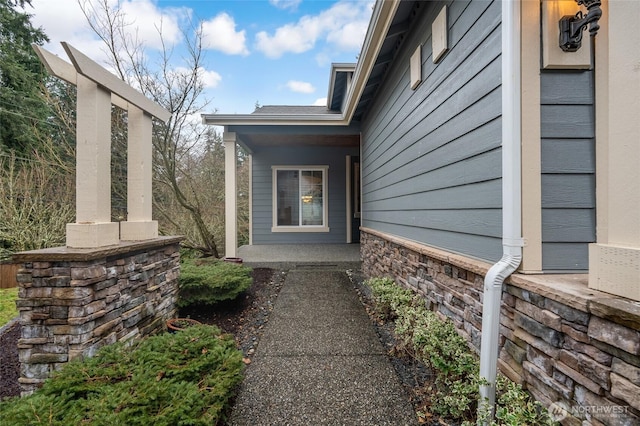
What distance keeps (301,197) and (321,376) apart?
594 centimetres

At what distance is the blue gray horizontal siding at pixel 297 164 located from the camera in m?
7.64

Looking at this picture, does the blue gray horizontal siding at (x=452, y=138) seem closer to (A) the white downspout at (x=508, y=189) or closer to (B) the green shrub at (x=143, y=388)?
(A) the white downspout at (x=508, y=189)

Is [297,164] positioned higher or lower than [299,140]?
lower

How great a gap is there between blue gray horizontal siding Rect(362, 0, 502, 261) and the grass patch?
5.23 meters

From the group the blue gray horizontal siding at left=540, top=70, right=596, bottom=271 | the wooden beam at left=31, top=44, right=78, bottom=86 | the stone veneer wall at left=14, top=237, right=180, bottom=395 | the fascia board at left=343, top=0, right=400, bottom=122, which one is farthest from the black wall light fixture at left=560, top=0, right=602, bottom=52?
the wooden beam at left=31, top=44, right=78, bottom=86

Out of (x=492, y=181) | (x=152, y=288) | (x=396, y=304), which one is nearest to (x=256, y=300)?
(x=152, y=288)

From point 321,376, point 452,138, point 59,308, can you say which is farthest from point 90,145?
point 452,138

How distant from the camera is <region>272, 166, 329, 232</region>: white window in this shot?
769cm

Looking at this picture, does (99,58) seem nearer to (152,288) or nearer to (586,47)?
(152,288)

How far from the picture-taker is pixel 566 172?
1.52 m

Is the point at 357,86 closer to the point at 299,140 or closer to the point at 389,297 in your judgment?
the point at 299,140

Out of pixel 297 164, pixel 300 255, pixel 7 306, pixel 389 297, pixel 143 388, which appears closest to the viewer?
pixel 143 388

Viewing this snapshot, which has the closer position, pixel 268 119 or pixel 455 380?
pixel 455 380

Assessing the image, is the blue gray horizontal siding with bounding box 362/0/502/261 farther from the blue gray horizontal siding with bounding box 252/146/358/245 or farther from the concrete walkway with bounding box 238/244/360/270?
the blue gray horizontal siding with bounding box 252/146/358/245
